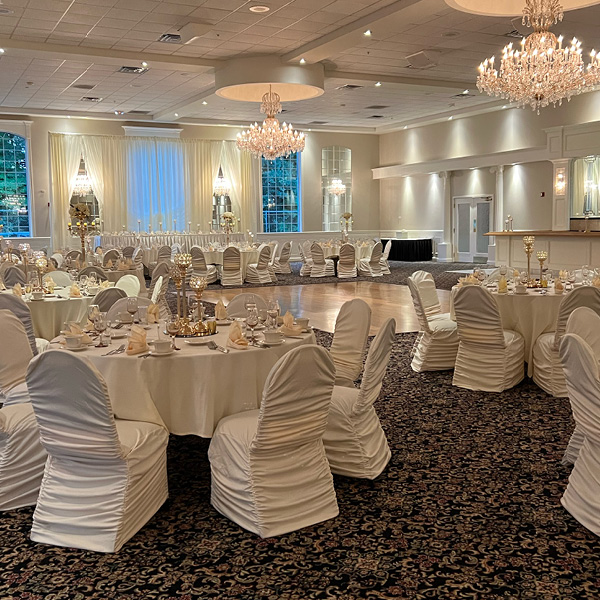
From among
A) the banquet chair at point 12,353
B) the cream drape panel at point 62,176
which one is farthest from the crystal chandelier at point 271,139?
the banquet chair at point 12,353

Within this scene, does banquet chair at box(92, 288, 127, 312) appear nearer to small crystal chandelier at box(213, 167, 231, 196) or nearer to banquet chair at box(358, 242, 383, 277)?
banquet chair at box(358, 242, 383, 277)

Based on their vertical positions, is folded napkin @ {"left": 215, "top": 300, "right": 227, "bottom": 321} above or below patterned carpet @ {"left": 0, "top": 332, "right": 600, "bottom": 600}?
above

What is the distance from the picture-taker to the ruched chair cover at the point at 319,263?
677 inches

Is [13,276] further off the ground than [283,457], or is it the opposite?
[13,276]

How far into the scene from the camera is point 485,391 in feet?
19.6

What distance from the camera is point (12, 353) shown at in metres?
4.56

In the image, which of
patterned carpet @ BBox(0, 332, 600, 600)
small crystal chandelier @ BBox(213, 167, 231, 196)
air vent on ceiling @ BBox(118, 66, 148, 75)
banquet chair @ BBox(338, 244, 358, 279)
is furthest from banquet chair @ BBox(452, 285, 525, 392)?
small crystal chandelier @ BBox(213, 167, 231, 196)

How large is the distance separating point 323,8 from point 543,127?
1021 centimetres

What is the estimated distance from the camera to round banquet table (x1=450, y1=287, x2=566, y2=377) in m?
6.24

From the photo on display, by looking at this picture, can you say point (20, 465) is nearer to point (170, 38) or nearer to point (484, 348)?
point (484, 348)

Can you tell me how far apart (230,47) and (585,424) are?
9.97 metres

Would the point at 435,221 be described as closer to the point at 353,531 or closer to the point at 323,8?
the point at 323,8

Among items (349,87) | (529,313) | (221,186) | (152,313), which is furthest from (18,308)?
(221,186)

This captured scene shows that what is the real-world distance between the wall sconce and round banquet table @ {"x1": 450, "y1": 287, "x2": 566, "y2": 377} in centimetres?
1201
